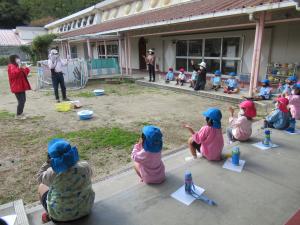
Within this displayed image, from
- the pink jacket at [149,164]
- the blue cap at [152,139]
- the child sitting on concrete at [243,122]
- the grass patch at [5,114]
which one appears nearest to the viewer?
the blue cap at [152,139]

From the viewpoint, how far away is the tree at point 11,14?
40.6m

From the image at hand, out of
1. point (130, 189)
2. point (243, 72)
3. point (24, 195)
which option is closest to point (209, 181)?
point (130, 189)

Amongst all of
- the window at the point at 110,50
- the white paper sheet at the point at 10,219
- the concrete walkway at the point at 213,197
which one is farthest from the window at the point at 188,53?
the white paper sheet at the point at 10,219

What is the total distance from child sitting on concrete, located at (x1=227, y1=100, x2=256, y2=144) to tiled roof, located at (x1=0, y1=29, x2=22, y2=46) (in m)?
34.3

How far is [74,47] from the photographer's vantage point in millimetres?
23734

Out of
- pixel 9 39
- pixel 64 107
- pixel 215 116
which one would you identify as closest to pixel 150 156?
pixel 215 116

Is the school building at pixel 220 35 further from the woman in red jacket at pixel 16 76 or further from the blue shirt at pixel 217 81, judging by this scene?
the woman in red jacket at pixel 16 76

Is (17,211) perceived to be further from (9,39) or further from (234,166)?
(9,39)

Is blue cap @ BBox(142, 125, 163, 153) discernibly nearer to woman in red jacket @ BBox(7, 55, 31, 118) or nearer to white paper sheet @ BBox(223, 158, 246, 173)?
white paper sheet @ BBox(223, 158, 246, 173)

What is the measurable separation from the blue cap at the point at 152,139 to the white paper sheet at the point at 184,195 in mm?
529

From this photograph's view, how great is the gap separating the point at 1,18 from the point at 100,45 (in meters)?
33.0

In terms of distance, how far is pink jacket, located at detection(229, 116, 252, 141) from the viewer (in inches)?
151

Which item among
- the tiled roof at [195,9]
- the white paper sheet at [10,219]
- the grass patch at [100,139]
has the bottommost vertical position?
the grass patch at [100,139]

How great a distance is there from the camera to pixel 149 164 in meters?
2.66
